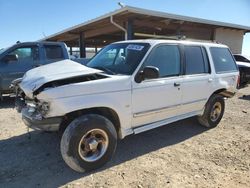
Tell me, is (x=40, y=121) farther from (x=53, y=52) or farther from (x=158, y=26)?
(x=158, y=26)

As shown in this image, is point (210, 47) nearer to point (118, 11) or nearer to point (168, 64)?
point (168, 64)

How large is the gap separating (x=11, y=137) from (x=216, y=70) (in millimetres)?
4555

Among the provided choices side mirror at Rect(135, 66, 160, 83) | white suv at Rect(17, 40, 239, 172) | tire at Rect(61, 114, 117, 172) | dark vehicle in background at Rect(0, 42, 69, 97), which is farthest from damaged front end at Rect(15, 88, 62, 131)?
dark vehicle in background at Rect(0, 42, 69, 97)

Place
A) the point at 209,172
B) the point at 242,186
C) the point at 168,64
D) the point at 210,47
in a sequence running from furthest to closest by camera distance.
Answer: the point at 210,47 < the point at 168,64 < the point at 209,172 < the point at 242,186

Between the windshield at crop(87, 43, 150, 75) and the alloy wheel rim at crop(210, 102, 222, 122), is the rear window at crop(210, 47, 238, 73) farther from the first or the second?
the windshield at crop(87, 43, 150, 75)

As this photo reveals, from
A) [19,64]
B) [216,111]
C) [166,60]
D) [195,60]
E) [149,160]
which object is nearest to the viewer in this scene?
[149,160]

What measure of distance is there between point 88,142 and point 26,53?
5.66 m

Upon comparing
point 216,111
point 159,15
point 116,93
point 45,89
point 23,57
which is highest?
point 159,15

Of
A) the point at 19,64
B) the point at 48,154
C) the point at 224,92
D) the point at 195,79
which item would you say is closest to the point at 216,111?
the point at 224,92

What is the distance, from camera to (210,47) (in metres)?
5.37

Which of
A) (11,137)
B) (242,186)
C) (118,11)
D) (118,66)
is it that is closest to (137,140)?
(118,66)

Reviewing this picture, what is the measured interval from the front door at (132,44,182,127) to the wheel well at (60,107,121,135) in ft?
0.99

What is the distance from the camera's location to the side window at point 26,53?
25.9 ft

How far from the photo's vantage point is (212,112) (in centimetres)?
559
